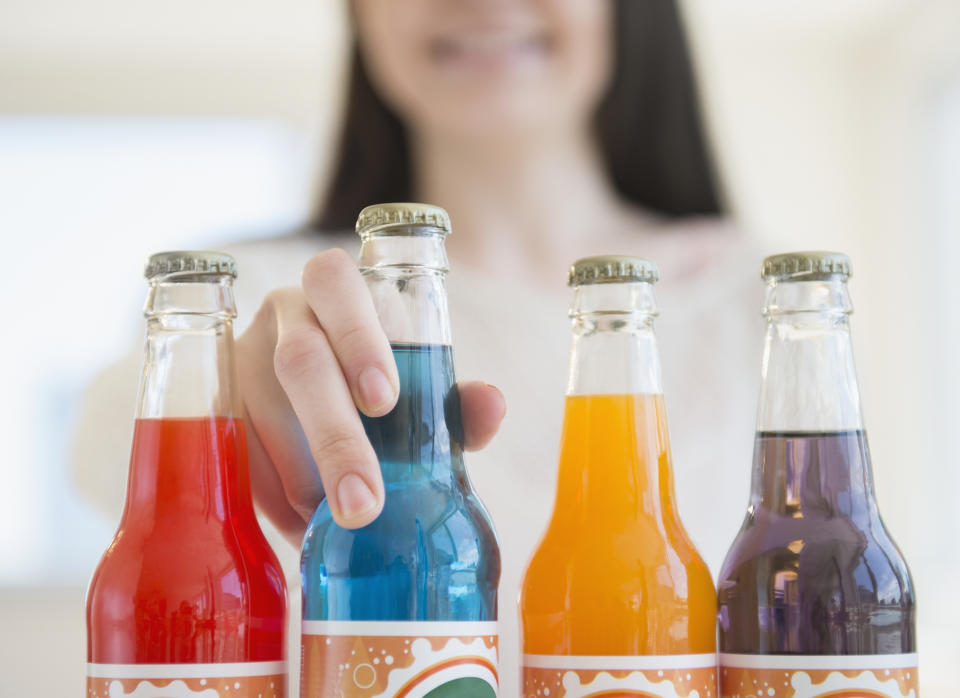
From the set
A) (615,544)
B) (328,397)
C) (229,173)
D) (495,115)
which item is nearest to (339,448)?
(328,397)

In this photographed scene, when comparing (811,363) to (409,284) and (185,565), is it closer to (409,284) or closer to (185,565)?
(409,284)

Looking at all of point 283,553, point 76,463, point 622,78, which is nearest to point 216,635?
point 283,553

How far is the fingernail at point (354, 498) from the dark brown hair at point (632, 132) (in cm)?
96

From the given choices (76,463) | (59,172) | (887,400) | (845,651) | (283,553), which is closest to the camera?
(845,651)

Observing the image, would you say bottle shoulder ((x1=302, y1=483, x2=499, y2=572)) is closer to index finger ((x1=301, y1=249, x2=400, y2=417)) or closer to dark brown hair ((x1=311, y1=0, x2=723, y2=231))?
index finger ((x1=301, y1=249, x2=400, y2=417))

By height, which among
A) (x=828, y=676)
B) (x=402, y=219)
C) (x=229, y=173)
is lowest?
(x=828, y=676)

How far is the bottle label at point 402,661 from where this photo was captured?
1.51 ft

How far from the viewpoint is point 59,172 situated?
3.78 metres

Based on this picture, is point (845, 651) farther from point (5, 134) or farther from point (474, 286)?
point (5, 134)

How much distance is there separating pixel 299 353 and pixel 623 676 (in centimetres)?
22

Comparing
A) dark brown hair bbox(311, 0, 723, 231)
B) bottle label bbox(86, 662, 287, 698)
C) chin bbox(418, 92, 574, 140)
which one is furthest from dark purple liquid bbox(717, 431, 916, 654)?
dark brown hair bbox(311, 0, 723, 231)

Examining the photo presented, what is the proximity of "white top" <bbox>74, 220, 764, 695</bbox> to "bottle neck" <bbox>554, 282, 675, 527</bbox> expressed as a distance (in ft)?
2.08

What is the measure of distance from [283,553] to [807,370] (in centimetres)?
54

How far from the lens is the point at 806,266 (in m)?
0.53
